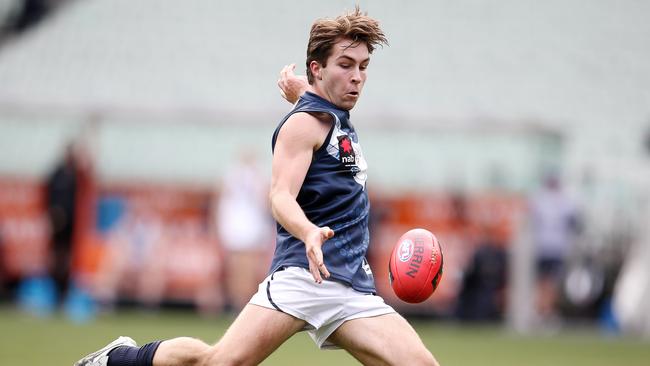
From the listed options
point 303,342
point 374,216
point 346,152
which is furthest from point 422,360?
point 374,216

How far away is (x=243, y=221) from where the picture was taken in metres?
14.9

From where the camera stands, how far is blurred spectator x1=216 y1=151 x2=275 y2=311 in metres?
14.9

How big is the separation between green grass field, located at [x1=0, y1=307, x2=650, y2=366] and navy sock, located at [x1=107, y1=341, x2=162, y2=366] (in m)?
3.71

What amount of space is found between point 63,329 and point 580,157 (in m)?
9.82

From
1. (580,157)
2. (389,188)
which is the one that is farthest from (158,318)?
(580,157)

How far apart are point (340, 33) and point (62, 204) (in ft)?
36.2

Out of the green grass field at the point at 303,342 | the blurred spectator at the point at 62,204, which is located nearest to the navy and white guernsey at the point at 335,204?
the green grass field at the point at 303,342

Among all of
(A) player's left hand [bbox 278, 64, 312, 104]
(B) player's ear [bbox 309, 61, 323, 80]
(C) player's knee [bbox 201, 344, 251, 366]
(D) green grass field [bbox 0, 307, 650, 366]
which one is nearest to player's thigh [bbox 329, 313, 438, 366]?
(C) player's knee [bbox 201, 344, 251, 366]

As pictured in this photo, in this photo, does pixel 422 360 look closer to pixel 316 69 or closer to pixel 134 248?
pixel 316 69

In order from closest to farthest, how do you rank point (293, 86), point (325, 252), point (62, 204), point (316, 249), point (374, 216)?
point (316, 249), point (325, 252), point (293, 86), point (374, 216), point (62, 204)

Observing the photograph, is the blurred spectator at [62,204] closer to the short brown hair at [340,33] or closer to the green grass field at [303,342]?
the green grass field at [303,342]

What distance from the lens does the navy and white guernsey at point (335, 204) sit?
5512 mm

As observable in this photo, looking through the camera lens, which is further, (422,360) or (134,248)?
(134,248)

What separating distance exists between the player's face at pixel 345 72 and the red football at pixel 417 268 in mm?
742
